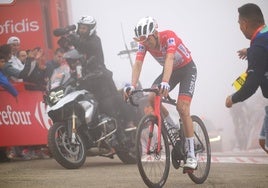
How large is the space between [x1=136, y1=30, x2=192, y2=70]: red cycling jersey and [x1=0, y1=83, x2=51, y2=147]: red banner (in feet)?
13.2

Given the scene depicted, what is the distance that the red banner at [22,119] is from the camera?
9.73 meters

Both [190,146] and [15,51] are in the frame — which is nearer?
[190,146]

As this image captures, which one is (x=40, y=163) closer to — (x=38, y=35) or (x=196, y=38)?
(x=38, y=35)

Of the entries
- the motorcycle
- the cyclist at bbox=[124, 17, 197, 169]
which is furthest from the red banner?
the cyclist at bbox=[124, 17, 197, 169]

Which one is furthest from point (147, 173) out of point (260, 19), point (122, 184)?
point (260, 19)

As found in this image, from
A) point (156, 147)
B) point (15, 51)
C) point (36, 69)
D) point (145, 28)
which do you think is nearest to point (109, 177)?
point (156, 147)

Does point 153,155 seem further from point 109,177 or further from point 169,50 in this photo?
point 109,177

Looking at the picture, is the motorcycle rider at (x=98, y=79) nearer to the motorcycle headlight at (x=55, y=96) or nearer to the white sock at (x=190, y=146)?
the motorcycle headlight at (x=55, y=96)

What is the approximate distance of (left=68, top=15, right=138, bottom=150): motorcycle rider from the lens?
27.8ft

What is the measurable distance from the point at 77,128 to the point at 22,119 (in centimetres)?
228

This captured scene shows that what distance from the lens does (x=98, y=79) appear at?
8484mm

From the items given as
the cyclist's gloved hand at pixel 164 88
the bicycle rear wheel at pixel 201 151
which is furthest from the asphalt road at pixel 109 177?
the cyclist's gloved hand at pixel 164 88

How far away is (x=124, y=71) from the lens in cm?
1111

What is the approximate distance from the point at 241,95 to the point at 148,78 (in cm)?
676
